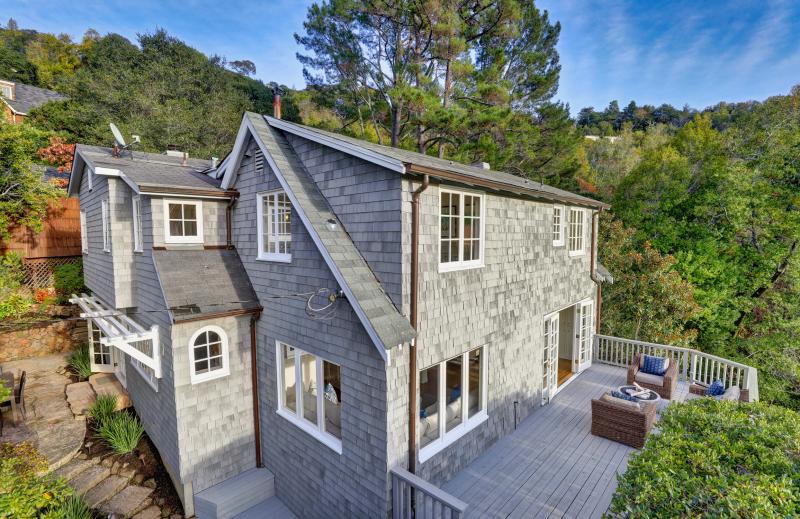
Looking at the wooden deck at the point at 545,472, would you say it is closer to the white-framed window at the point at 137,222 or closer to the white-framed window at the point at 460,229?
the white-framed window at the point at 460,229

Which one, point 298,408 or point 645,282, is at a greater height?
point 645,282

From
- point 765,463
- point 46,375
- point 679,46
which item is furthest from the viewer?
point 679,46

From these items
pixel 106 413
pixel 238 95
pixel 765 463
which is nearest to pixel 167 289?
pixel 106 413

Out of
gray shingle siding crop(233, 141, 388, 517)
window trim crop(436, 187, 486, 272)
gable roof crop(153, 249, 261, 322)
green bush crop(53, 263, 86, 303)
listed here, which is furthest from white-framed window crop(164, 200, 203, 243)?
green bush crop(53, 263, 86, 303)

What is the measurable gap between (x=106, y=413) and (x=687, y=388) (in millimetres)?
15397

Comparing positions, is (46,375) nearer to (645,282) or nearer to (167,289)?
(167,289)

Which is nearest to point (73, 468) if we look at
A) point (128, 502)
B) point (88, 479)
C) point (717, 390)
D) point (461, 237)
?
point (88, 479)

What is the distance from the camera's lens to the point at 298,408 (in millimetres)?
6547

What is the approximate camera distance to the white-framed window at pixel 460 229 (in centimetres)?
581

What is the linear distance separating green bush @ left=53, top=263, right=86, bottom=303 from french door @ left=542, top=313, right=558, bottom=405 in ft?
56.9

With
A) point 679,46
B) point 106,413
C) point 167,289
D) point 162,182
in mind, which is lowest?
point 106,413

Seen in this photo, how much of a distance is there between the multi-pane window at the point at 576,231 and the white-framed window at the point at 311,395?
293 inches

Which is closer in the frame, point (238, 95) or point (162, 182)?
point (162, 182)

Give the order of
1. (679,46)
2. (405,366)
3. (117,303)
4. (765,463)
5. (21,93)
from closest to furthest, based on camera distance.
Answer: (765,463), (405,366), (117,303), (679,46), (21,93)
